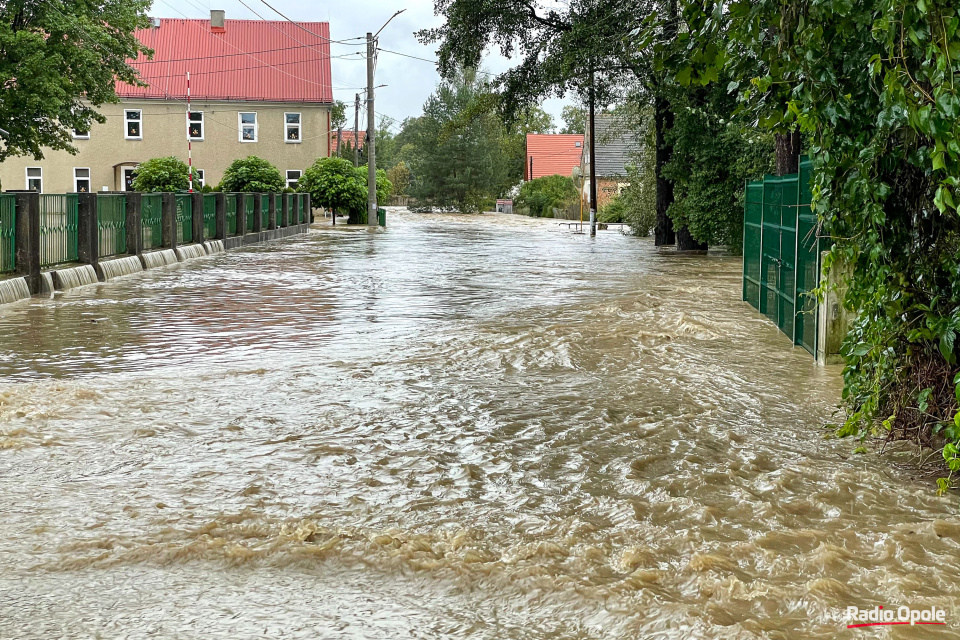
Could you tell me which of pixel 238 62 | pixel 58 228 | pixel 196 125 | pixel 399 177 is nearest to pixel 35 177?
pixel 196 125

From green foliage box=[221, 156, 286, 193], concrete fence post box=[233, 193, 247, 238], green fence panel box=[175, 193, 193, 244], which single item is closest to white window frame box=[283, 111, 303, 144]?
green foliage box=[221, 156, 286, 193]

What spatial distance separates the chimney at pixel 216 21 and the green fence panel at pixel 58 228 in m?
41.6

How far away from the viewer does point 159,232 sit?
878 inches

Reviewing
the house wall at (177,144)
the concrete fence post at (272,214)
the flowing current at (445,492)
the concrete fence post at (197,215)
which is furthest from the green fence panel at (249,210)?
the house wall at (177,144)

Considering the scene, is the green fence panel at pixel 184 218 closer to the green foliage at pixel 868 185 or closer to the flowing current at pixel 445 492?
the flowing current at pixel 445 492

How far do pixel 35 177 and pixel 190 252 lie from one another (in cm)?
3287

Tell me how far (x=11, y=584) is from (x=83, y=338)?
719 cm

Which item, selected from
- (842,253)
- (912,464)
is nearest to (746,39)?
(842,253)

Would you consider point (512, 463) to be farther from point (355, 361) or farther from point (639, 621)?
point (355, 361)

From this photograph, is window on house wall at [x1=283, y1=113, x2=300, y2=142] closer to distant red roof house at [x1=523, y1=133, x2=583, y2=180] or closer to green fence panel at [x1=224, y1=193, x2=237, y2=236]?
green fence panel at [x1=224, y1=193, x2=237, y2=236]

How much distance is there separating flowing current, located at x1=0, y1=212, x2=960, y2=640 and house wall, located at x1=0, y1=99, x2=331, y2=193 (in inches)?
1720

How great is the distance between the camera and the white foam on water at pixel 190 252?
23.0 meters

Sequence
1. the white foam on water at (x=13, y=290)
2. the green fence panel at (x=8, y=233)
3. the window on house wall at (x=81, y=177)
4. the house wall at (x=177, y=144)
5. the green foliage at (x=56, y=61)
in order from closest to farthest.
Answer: the white foam on water at (x=13, y=290), the green fence panel at (x=8, y=233), the green foliage at (x=56, y=61), the house wall at (x=177, y=144), the window on house wall at (x=81, y=177)

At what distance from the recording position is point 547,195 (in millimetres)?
71312
